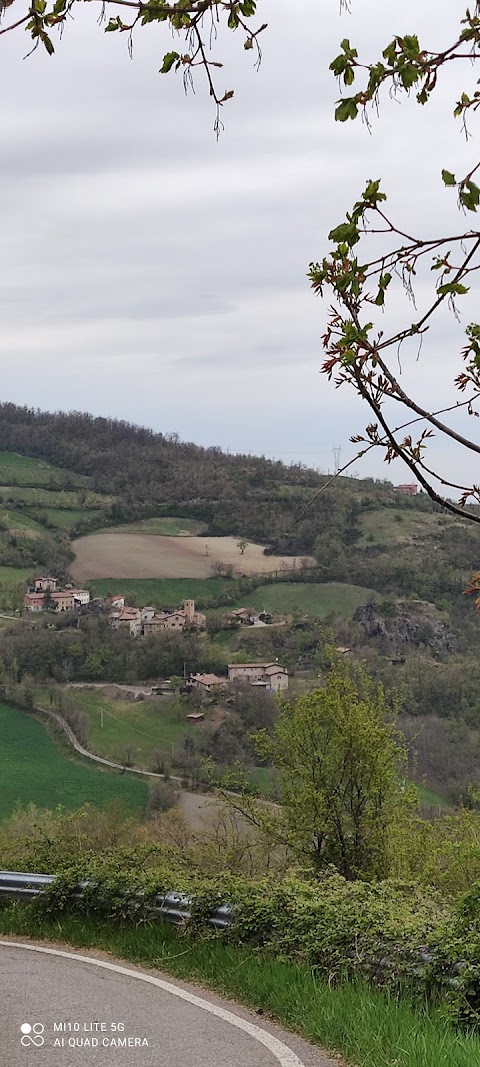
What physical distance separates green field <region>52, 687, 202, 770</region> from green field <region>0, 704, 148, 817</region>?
3.77 m

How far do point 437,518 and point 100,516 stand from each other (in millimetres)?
43597

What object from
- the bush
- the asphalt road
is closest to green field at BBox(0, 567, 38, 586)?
the bush

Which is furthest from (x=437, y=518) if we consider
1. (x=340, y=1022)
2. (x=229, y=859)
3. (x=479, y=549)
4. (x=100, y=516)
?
(x=340, y=1022)

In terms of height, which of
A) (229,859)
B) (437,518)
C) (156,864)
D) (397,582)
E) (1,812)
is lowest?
(1,812)

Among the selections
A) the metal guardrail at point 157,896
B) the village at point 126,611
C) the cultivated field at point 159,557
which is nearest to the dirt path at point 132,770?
the village at point 126,611

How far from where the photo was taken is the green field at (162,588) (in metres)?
111

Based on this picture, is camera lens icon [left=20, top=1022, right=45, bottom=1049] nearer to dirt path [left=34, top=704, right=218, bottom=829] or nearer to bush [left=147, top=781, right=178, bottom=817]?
dirt path [left=34, top=704, right=218, bottom=829]

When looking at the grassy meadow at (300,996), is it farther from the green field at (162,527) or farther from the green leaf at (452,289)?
the green field at (162,527)

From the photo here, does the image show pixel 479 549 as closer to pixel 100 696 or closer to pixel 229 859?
pixel 100 696

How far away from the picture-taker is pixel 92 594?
4454 inches

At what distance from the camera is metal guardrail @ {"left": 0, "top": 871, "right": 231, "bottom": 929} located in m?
8.38

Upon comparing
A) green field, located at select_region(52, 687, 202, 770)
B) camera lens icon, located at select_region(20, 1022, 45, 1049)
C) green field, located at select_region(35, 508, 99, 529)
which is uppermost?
green field, located at select_region(35, 508, 99, 529)

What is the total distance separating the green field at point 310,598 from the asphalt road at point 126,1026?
96.6 meters

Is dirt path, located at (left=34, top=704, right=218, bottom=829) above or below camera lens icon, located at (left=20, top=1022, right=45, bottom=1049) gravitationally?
below
